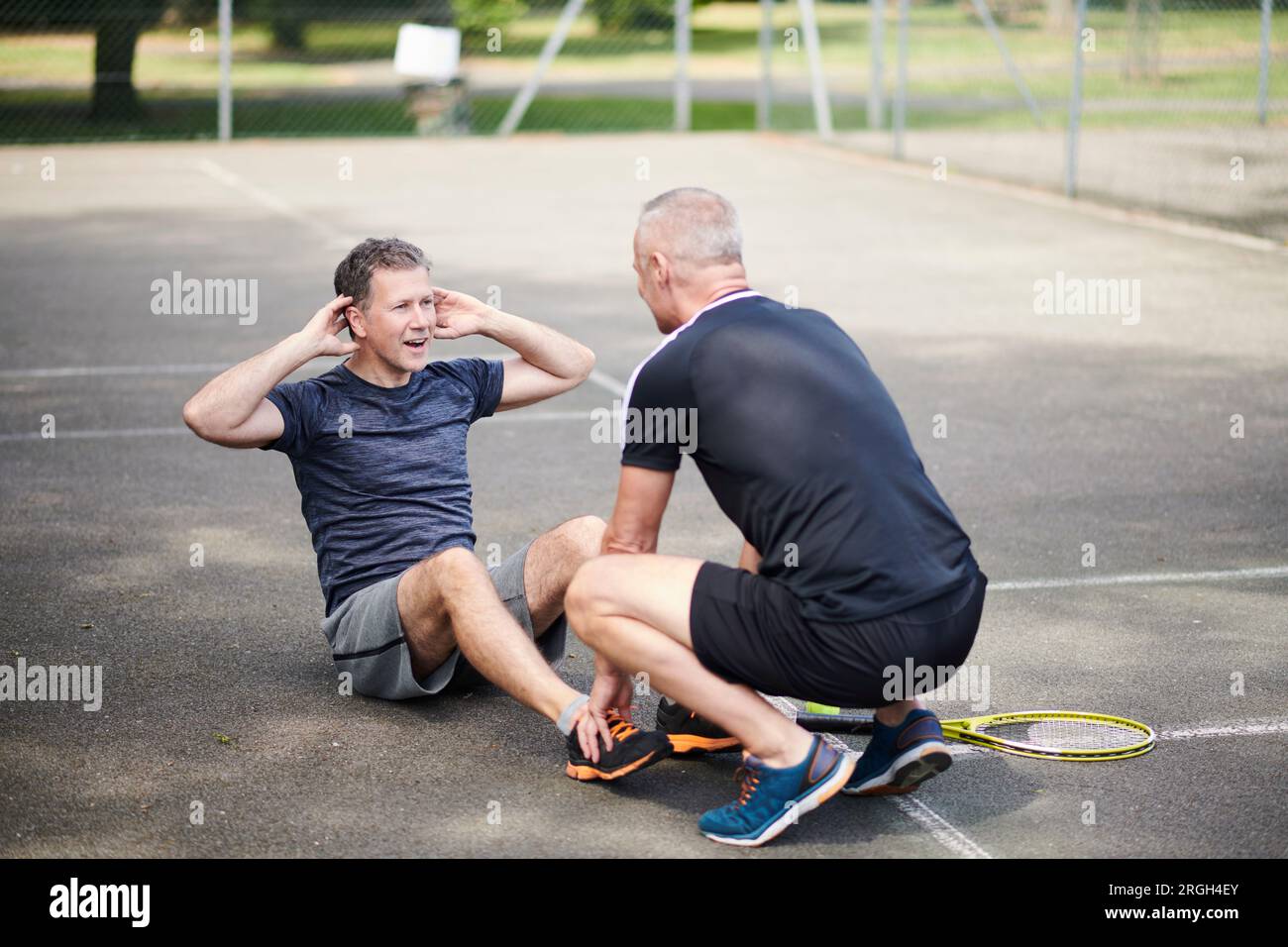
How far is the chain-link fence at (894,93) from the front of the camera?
2116 centimetres

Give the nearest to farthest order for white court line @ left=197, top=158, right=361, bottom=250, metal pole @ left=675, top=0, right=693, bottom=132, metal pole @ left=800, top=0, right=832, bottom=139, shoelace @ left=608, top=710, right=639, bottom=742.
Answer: shoelace @ left=608, top=710, right=639, bottom=742 < white court line @ left=197, top=158, right=361, bottom=250 < metal pole @ left=800, top=0, right=832, bottom=139 < metal pole @ left=675, top=0, right=693, bottom=132

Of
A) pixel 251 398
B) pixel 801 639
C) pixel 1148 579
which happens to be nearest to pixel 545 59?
pixel 1148 579

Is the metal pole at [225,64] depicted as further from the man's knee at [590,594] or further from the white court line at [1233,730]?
the white court line at [1233,730]

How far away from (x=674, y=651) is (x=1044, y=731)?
4.74ft

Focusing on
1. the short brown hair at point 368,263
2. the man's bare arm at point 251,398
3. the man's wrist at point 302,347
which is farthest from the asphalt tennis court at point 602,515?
the short brown hair at point 368,263

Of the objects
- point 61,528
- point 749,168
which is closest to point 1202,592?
point 61,528

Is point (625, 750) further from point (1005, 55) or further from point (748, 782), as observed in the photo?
point (1005, 55)

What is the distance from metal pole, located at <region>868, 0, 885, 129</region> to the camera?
22.9m

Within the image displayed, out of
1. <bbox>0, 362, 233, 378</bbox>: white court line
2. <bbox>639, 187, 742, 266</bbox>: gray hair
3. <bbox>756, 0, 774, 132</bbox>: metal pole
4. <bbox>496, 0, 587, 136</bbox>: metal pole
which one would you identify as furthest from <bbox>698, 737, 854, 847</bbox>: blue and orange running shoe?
<bbox>496, 0, 587, 136</bbox>: metal pole

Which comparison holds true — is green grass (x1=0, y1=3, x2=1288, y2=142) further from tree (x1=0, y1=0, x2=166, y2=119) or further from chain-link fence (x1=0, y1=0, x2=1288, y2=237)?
tree (x1=0, y1=0, x2=166, y2=119)

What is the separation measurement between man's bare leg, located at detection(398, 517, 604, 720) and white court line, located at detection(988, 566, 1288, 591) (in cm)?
217

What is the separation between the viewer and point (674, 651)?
452cm

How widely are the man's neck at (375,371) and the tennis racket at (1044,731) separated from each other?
172cm

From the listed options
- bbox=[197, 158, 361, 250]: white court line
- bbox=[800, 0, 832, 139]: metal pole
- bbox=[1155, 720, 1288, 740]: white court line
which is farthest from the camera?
bbox=[800, 0, 832, 139]: metal pole
